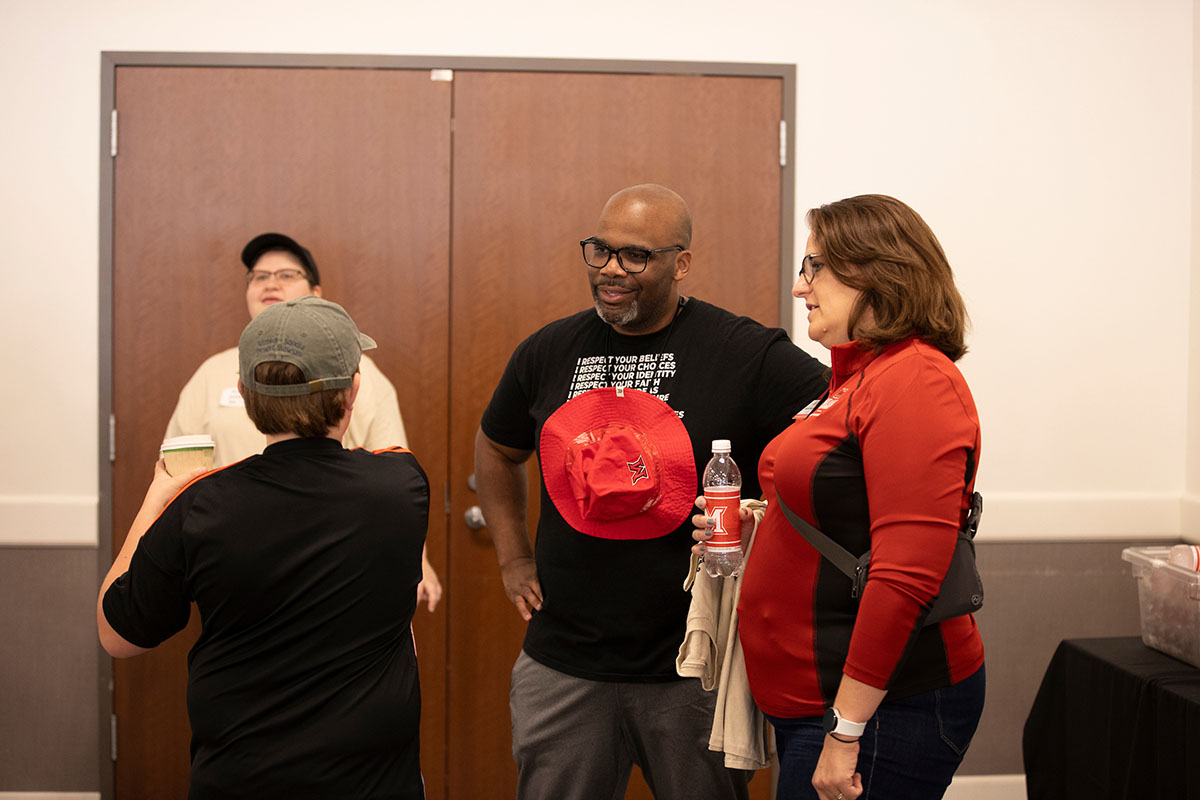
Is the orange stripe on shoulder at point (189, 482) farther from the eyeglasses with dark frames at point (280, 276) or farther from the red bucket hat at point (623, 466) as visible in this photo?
the eyeglasses with dark frames at point (280, 276)

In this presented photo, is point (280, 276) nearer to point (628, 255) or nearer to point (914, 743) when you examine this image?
point (628, 255)

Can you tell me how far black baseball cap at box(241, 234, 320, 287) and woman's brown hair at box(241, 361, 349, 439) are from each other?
142cm

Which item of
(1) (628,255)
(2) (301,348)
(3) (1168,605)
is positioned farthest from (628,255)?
(3) (1168,605)

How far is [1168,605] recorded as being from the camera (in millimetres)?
2242

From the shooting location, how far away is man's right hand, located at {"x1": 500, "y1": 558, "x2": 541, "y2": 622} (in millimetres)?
2014

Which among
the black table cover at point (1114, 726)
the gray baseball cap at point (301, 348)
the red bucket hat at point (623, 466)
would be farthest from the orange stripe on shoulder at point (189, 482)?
the black table cover at point (1114, 726)

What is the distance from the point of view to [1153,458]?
3.11m

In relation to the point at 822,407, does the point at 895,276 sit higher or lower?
higher

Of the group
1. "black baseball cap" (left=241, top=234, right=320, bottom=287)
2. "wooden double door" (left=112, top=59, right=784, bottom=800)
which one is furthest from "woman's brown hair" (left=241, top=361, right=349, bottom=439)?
"wooden double door" (left=112, top=59, right=784, bottom=800)

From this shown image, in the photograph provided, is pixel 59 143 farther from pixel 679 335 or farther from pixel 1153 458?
pixel 1153 458

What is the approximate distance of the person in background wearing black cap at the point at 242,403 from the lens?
2578 mm

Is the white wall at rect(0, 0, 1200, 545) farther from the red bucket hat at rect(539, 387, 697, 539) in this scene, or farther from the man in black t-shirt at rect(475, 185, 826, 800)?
the red bucket hat at rect(539, 387, 697, 539)

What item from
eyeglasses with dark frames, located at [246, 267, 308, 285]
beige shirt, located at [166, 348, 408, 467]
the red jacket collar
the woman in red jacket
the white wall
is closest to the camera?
the woman in red jacket

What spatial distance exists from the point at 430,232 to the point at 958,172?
1.69 metres
